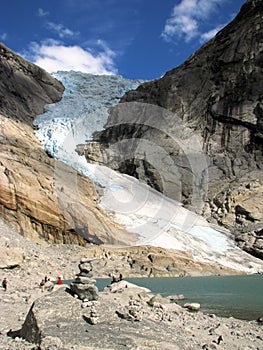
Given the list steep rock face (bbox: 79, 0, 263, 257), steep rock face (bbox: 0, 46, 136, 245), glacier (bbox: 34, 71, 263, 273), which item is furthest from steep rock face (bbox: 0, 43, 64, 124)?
steep rock face (bbox: 0, 46, 136, 245)

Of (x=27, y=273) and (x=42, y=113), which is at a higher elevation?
(x=42, y=113)

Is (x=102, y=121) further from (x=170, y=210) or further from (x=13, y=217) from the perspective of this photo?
(x=13, y=217)

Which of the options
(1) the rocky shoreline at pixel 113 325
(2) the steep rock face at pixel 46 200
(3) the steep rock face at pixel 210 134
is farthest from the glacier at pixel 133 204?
(1) the rocky shoreline at pixel 113 325

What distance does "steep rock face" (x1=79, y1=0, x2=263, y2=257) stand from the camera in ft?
152

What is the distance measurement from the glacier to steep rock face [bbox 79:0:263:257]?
3.42 m

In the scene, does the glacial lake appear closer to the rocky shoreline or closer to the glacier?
the rocky shoreline

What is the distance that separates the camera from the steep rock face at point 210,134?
152 feet

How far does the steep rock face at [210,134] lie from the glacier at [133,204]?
3.42 metres

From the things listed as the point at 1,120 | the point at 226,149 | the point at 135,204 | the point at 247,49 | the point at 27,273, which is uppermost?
the point at 247,49

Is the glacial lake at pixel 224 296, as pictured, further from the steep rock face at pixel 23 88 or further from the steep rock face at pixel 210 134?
the steep rock face at pixel 23 88

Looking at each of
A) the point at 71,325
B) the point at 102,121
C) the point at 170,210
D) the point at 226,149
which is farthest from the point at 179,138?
the point at 71,325

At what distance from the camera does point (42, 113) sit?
66.6m

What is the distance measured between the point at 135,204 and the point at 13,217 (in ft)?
50.5

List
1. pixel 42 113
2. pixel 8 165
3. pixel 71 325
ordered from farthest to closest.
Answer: pixel 42 113 → pixel 8 165 → pixel 71 325
